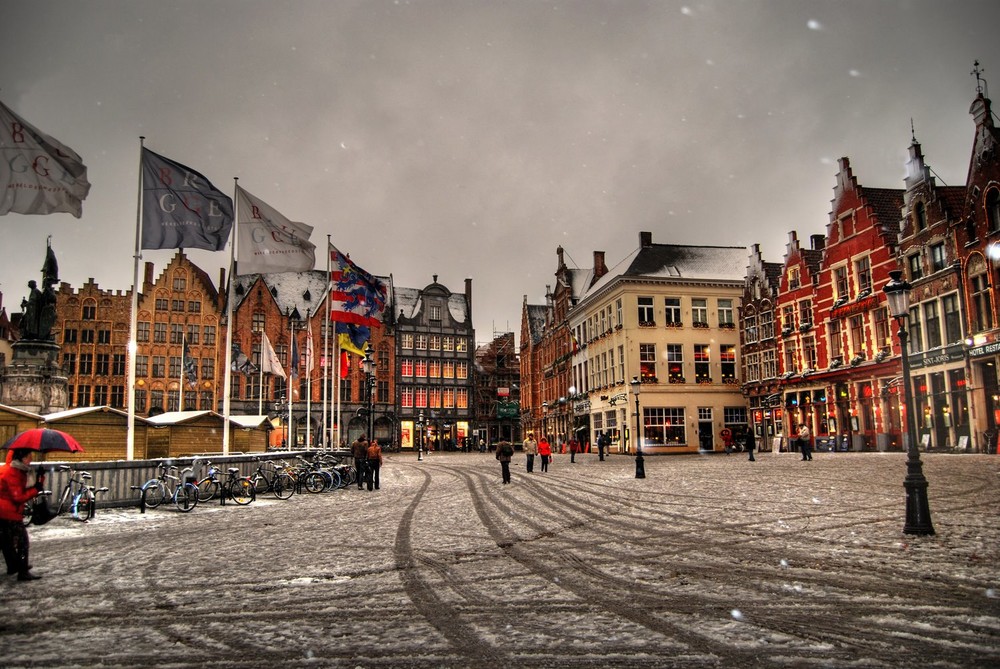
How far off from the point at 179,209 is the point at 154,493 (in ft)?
22.6

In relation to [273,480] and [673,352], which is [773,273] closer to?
[673,352]

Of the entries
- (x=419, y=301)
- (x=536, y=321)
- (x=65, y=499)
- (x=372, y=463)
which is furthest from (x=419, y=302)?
(x=65, y=499)

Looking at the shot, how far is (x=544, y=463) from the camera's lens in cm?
3167

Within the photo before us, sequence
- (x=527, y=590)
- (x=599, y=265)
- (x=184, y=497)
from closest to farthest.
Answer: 1. (x=527, y=590)
2. (x=184, y=497)
3. (x=599, y=265)

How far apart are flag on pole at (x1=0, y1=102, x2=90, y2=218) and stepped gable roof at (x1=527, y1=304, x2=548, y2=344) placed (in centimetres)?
6821

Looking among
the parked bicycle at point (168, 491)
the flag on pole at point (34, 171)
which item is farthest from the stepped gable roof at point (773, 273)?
the flag on pole at point (34, 171)

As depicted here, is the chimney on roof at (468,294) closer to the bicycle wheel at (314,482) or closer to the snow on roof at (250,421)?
the snow on roof at (250,421)

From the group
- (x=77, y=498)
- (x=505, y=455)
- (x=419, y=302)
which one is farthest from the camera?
(x=419, y=302)

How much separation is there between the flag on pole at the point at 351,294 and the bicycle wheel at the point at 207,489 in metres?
9.32

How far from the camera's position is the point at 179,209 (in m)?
17.2

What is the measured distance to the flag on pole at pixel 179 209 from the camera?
1680cm

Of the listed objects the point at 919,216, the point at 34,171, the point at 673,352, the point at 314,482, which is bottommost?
the point at 314,482

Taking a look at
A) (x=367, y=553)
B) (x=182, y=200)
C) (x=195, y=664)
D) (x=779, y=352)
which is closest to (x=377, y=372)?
(x=779, y=352)

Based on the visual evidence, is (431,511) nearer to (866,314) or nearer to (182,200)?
(182,200)
